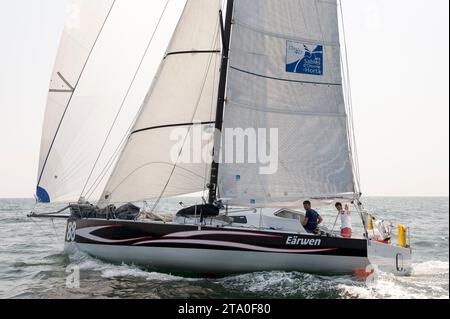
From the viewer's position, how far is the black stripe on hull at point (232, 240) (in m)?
10.7

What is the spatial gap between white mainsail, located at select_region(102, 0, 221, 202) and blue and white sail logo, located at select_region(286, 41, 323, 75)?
6.66ft

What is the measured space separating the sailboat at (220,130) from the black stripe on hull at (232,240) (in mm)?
455

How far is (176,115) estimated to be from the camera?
12.3 meters

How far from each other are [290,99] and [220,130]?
2.19 metres

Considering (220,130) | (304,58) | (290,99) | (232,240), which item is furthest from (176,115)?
(304,58)

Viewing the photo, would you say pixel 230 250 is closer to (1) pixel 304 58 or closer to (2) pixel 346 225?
(2) pixel 346 225

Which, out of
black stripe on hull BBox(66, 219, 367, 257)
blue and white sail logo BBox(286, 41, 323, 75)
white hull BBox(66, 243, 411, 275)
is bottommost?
white hull BBox(66, 243, 411, 275)

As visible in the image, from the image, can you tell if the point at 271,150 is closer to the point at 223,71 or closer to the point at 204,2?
the point at 223,71
